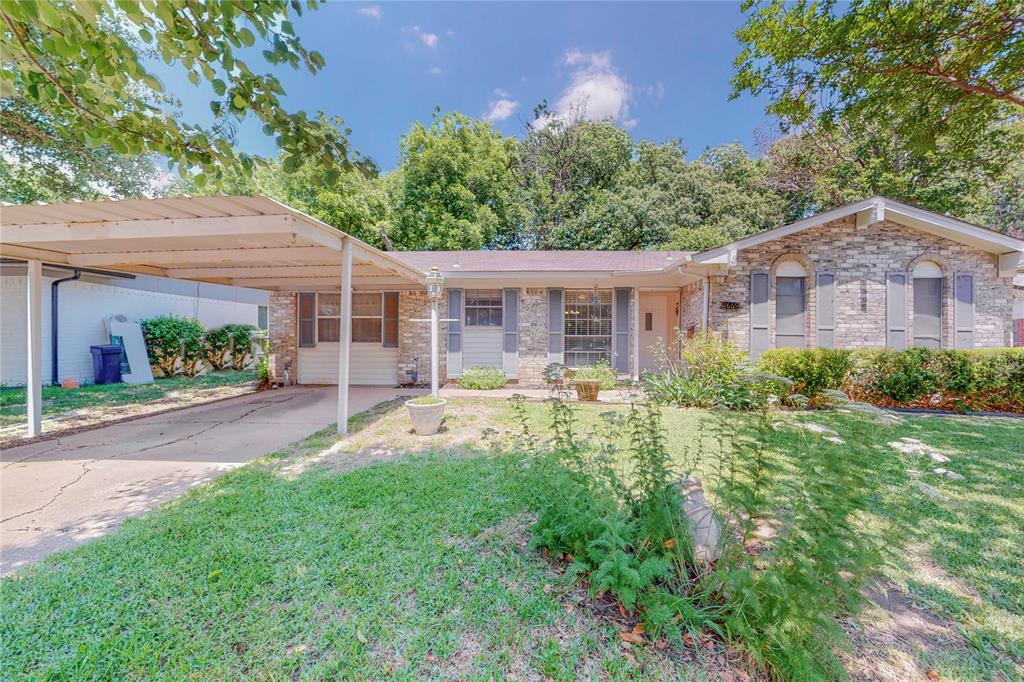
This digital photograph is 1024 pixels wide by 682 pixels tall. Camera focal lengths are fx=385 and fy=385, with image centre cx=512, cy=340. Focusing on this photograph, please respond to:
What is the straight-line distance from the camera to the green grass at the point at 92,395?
282 inches

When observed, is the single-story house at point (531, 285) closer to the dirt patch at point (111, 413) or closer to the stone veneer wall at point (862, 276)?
the stone veneer wall at point (862, 276)

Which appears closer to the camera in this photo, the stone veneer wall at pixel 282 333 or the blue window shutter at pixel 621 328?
the blue window shutter at pixel 621 328

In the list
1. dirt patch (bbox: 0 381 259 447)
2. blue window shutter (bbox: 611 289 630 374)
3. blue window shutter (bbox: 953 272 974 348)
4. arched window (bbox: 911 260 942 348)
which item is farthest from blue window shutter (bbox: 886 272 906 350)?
dirt patch (bbox: 0 381 259 447)

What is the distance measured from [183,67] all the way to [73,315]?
38.9ft

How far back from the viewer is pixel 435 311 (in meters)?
6.97

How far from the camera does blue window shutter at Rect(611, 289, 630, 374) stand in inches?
387

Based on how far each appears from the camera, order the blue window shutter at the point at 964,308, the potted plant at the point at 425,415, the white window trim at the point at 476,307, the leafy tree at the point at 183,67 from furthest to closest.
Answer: the white window trim at the point at 476,307 < the blue window shutter at the point at 964,308 < the potted plant at the point at 425,415 < the leafy tree at the point at 183,67

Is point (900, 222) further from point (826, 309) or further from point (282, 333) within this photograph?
point (282, 333)

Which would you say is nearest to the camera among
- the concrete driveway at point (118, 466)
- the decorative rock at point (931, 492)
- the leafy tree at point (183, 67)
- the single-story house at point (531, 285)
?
the leafy tree at point (183, 67)

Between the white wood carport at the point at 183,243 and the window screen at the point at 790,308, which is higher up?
the white wood carport at the point at 183,243

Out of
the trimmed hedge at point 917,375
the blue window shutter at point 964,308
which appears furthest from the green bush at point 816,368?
the blue window shutter at point 964,308

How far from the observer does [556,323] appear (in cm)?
988

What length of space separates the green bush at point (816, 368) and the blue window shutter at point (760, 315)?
83 cm

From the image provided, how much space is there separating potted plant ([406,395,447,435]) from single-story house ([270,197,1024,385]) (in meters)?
2.54
